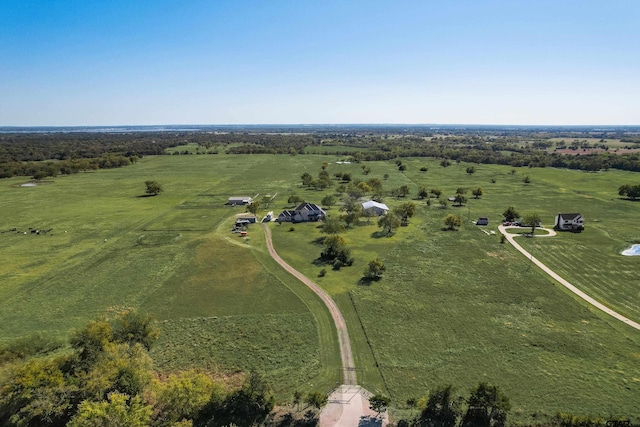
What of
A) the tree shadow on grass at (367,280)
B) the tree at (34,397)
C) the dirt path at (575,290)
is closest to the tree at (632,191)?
the dirt path at (575,290)

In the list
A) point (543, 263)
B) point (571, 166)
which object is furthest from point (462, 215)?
point (571, 166)

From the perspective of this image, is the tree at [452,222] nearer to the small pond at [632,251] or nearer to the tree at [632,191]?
the small pond at [632,251]

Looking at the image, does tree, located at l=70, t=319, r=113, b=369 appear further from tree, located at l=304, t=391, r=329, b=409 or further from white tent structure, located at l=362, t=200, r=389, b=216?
white tent structure, located at l=362, t=200, r=389, b=216

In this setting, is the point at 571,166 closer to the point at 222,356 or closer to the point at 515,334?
the point at 515,334

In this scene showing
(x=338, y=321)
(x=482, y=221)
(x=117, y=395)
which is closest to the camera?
(x=117, y=395)

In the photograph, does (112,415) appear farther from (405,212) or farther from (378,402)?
(405,212)

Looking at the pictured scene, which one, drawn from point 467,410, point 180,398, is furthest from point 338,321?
point 180,398

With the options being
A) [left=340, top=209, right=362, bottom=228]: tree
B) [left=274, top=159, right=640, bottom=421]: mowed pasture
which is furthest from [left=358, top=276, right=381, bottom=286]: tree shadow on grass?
[left=340, top=209, right=362, bottom=228]: tree
